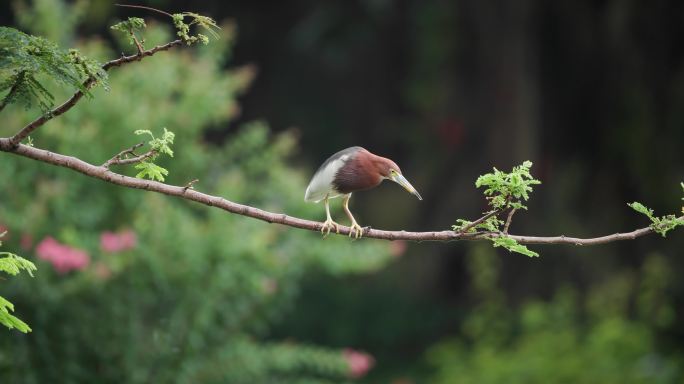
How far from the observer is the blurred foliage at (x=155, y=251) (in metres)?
5.37

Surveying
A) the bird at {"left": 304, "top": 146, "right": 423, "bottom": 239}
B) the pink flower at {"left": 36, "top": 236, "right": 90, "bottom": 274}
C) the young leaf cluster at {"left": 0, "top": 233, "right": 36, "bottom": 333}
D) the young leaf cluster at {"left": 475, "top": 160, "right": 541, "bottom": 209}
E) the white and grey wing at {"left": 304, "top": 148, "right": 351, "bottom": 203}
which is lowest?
the young leaf cluster at {"left": 0, "top": 233, "right": 36, "bottom": 333}

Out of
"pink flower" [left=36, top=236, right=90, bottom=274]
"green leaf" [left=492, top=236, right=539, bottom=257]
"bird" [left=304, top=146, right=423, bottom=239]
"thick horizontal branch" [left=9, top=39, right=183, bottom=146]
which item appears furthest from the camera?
"pink flower" [left=36, top=236, right=90, bottom=274]

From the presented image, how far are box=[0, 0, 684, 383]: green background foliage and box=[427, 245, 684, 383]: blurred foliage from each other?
0.09ft

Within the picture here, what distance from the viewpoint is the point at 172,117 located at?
665cm

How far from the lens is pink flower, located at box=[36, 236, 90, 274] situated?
17.2 feet

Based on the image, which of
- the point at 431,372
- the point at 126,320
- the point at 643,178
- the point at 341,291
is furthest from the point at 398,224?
the point at 126,320

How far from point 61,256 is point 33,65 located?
319 cm

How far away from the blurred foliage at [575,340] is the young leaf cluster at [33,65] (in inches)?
231

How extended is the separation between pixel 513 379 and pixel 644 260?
2389 millimetres

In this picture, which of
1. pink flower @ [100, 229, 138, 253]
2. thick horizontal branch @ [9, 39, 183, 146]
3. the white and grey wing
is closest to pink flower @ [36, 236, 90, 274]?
pink flower @ [100, 229, 138, 253]

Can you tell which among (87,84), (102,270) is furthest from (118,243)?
(87,84)

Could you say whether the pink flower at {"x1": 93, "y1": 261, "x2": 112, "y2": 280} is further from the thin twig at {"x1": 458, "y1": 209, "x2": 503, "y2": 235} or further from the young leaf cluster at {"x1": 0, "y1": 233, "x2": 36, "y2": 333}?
the thin twig at {"x1": 458, "y1": 209, "x2": 503, "y2": 235}

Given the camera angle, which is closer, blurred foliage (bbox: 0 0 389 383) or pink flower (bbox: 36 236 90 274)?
pink flower (bbox: 36 236 90 274)

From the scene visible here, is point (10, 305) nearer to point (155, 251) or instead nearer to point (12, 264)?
point (12, 264)
